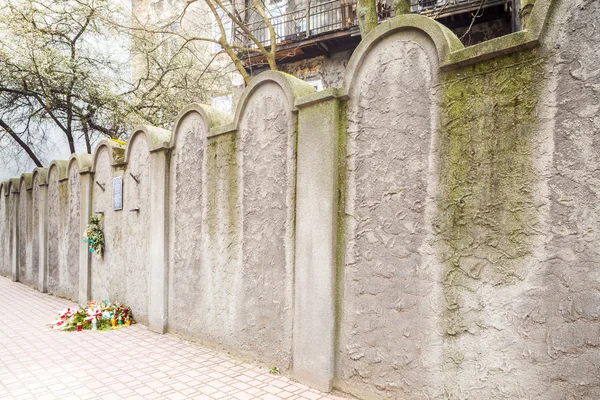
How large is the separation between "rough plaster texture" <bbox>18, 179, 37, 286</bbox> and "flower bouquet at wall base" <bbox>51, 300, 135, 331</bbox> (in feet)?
16.8

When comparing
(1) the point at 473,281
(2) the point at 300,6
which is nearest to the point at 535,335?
(1) the point at 473,281

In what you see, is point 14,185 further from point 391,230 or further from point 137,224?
point 391,230

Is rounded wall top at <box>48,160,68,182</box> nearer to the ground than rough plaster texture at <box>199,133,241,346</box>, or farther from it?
farther from it

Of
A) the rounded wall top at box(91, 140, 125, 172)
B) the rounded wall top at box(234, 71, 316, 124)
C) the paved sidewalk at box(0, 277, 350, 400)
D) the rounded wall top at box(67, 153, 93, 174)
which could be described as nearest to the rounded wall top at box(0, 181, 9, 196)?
the rounded wall top at box(67, 153, 93, 174)

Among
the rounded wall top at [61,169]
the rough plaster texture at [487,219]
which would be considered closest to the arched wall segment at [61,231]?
the rounded wall top at [61,169]

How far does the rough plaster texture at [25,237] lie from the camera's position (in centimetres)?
1102

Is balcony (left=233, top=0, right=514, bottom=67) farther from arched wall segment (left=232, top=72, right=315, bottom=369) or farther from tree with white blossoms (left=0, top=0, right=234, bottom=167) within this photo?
arched wall segment (left=232, top=72, right=315, bottom=369)

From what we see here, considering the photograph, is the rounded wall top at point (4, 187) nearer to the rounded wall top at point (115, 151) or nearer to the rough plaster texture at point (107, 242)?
the rough plaster texture at point (107, 242)

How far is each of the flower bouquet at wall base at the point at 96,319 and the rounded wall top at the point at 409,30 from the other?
514 centimetres

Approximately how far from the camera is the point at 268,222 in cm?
446

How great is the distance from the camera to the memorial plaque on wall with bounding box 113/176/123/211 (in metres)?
7.08

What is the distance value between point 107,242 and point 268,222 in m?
4.39

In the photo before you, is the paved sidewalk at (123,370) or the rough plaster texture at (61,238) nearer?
the paved sidewalk at (123,370)

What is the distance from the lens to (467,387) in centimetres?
288
